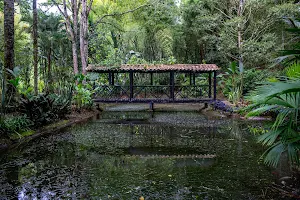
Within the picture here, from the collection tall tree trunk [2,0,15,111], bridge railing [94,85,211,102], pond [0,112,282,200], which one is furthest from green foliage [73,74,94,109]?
pond [0,112,282,200]

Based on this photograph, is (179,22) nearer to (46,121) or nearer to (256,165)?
(46,121)

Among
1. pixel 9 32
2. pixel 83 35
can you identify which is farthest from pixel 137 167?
pixel 83 35

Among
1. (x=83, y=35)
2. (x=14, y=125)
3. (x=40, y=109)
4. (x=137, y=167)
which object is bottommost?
(x=137, y=167)

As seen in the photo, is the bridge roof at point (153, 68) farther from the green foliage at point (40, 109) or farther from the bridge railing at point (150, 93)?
the green foliage at point (40, 109)

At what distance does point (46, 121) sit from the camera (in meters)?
8.97

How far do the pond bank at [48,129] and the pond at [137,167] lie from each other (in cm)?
30

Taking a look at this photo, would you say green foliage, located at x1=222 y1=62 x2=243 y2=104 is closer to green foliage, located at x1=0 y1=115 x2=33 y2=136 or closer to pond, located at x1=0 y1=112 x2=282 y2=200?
pond, located at x1=0 y1=112 x2=282 y2=200

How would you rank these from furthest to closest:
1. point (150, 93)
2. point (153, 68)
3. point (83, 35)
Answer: point (83, 35) → point (150, 93) → point (153, 68)

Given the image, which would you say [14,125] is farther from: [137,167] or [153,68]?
[153,68]

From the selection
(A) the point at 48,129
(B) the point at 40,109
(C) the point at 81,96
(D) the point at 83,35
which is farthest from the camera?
(D) the point at 83,35

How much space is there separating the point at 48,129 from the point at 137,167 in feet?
15.8

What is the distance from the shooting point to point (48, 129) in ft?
29.8

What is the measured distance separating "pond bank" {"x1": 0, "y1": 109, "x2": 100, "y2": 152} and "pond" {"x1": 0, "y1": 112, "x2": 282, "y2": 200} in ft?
0.98

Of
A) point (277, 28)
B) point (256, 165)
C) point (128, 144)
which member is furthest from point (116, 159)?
point (277, 28)
